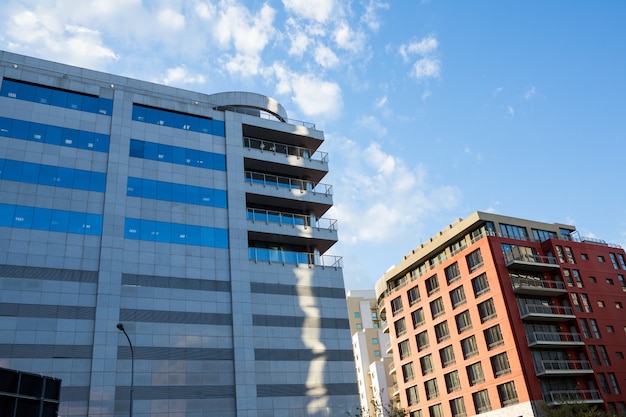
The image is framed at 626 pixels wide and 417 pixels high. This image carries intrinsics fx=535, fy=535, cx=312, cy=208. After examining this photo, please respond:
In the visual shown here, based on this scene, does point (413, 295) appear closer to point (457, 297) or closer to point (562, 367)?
point (457, 297)

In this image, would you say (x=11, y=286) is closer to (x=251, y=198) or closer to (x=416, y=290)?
(x=251, y=198)

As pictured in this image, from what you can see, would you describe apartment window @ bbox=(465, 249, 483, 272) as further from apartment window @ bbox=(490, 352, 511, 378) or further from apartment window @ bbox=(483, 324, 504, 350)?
apartment window @ bbox=(490, 352, 511, 378)

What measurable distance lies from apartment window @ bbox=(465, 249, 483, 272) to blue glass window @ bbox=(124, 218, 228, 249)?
35.7 meters

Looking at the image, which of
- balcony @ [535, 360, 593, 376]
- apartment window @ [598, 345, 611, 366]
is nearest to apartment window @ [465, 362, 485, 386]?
balcony @ [535, 360, 593, 376]

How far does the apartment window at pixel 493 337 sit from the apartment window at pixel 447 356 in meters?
6.98

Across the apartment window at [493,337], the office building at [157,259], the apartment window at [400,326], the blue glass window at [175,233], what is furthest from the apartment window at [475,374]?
the blue glass window at [175,233]

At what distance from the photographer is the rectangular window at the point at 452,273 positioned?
71875mm

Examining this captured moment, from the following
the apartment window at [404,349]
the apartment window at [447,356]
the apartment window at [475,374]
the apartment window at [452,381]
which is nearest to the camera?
the apartment window at [475,374]

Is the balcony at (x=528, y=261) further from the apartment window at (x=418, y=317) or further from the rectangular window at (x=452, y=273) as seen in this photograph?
the apartment window at (x=418, y=317)

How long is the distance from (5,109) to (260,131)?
2265 cm

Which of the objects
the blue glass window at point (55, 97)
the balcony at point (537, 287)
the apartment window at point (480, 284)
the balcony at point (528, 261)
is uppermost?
the blue glass window at point (55, 97)

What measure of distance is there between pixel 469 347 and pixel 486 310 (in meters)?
5.61

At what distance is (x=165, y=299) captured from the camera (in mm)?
42375

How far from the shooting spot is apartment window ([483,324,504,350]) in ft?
208
